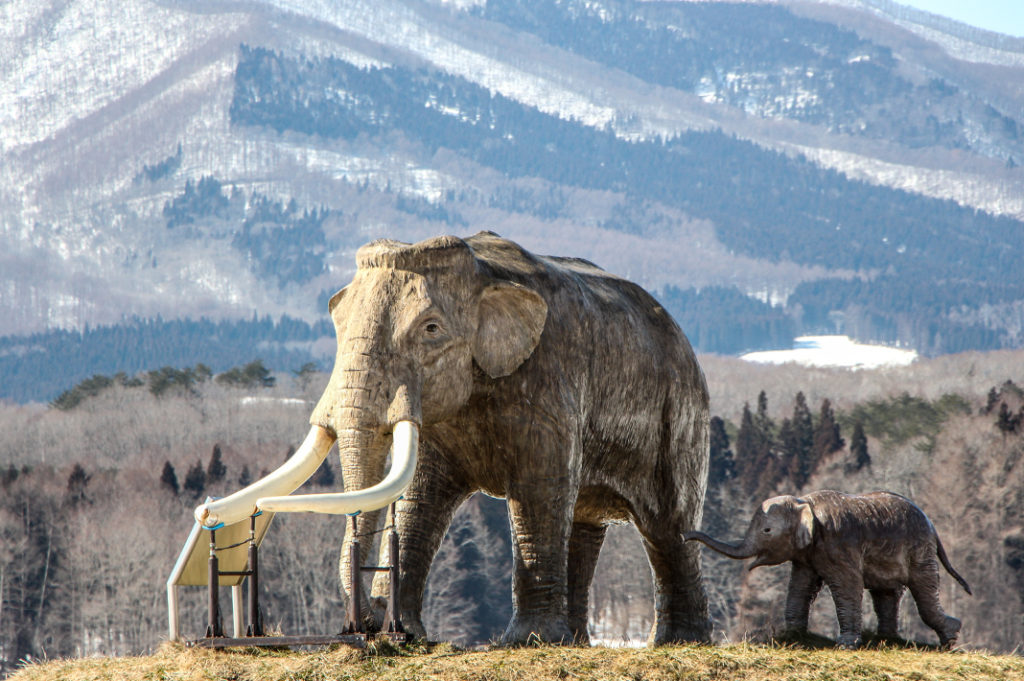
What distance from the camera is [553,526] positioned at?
40.2 ft

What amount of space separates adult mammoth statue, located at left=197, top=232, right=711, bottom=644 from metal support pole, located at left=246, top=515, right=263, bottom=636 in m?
0.24

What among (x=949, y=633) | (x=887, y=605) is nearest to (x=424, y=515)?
(x=887, y=605)

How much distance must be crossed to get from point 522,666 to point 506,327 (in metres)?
2.86

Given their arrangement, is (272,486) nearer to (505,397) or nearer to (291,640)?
(291,640)

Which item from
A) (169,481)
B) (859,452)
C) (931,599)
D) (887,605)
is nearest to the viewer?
(931,599)

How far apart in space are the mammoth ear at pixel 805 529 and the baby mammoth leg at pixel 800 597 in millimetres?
421

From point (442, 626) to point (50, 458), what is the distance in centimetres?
5586

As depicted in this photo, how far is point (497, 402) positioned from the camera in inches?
484

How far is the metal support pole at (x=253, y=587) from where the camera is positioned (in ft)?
34.9

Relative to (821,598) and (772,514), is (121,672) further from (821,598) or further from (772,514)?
(821,598)

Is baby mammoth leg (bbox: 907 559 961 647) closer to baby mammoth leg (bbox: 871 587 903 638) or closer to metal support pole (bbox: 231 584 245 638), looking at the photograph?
baby mammoth leg (bbox: 871 587 903 638)

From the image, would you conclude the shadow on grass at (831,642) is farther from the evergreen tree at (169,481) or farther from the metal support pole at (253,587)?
the evergreen tree at (169,481)

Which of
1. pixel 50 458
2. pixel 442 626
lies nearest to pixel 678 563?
pixel 442 626

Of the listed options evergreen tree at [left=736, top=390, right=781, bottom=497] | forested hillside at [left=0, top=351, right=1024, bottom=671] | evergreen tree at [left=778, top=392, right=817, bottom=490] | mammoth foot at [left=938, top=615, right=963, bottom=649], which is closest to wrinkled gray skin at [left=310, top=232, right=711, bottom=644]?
mammoth foot at [left=938, top=615, right=963, bottom=649]
